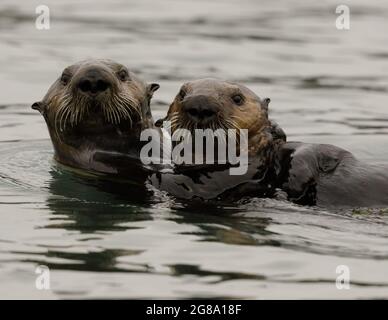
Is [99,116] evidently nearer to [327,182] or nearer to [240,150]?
[240,150]

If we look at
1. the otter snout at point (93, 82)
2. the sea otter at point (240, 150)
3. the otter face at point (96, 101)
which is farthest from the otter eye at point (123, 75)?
the sea otter at point (240, 150)

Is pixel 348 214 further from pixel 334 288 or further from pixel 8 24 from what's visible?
pixel 8 24

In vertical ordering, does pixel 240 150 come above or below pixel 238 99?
below

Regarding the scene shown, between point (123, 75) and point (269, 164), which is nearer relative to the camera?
point (269, 164)

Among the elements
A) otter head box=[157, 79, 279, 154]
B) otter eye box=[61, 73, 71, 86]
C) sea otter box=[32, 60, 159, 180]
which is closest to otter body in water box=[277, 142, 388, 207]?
otter head box=[157, 79, 279, 154]

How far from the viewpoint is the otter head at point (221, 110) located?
787 centimetres

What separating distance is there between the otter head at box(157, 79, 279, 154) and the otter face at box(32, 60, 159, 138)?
67 cm

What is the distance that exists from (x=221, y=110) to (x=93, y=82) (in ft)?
3.98

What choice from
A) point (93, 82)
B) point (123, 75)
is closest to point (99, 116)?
point (93, 82)

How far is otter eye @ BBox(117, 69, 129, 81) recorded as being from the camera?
29.8ft

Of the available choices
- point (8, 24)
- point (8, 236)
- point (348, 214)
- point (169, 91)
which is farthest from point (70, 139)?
point (8, 24)

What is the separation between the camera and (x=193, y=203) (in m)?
8.20

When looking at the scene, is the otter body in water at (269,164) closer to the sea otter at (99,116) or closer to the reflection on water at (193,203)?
the reflection on water at (193,203)

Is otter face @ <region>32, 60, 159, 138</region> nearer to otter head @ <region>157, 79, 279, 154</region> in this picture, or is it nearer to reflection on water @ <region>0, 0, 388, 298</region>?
reflection on water @ <region>0, 0, 388, 298</region>
